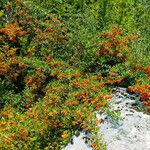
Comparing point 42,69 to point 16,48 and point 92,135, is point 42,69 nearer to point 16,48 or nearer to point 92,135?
point 16,48

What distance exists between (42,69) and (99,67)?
183cm

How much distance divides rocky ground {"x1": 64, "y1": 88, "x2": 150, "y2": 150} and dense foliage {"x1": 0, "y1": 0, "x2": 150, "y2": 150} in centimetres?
20

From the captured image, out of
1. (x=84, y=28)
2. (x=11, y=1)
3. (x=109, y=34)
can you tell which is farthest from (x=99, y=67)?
(x=11, y=1)

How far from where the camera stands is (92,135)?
9.41 meters

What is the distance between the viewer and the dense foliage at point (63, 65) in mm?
10023

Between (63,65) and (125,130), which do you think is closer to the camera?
(125,130)

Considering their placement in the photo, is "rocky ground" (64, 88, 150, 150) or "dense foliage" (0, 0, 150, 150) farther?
"dense foliage" (0, 0, 150, 150)

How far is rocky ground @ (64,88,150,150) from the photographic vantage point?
902 centimetres

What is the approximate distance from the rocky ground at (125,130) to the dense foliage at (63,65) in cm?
20

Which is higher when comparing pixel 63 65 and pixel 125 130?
pixel 63 65

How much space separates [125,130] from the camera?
9352 millimetres

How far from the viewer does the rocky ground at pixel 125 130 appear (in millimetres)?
9023

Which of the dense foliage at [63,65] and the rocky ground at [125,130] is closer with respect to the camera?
the rocky ground at [125,130]

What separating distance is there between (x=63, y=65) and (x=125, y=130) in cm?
370
